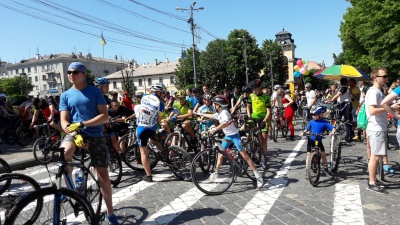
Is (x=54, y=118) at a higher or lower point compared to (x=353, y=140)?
higher

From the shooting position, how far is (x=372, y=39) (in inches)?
1062

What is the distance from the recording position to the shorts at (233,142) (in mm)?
5668

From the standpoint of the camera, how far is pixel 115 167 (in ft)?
20.5

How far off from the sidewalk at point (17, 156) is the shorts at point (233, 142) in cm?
577

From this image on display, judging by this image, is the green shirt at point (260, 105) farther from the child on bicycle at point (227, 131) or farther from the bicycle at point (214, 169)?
the child on bicycle at point (227, 131)

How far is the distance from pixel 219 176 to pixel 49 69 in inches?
4576

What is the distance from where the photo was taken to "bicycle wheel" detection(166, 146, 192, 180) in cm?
609

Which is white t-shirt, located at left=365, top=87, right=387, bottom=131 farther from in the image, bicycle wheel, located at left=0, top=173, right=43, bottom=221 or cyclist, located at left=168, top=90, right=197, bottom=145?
bicycle wheel, located at left=0, top=173, right=43, bottom=221

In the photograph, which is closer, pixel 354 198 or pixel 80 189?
pixel 80 189

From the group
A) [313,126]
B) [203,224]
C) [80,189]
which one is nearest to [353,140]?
[313,126]

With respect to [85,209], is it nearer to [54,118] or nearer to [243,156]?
[243,156]

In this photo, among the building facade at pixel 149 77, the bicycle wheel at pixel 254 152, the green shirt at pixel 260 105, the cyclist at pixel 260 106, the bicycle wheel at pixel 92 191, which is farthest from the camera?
the building facade at pixel 149 77

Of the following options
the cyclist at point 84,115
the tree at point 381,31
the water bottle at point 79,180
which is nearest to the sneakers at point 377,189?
the cyclist at point 84,115

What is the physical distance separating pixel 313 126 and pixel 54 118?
23.3 feet
